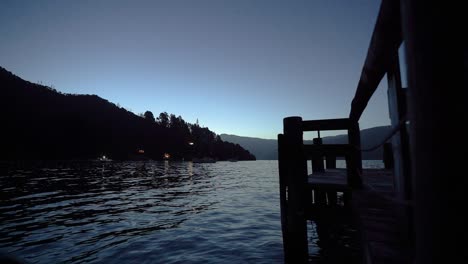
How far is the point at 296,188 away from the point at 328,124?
153cm

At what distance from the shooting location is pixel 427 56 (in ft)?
2.40

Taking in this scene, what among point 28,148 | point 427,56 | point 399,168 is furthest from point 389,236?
point 28,148

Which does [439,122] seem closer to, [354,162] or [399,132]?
[399,132]

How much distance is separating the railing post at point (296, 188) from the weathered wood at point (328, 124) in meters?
0.74

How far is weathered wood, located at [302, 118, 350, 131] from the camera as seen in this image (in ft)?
15.9

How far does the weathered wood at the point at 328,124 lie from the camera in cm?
485

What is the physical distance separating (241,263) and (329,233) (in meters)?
4.84

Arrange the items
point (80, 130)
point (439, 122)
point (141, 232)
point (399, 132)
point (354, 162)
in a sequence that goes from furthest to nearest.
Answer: point (80, 130) → point (141, 232) → point (354, 162) → point (399, 132) → point (439, 122)

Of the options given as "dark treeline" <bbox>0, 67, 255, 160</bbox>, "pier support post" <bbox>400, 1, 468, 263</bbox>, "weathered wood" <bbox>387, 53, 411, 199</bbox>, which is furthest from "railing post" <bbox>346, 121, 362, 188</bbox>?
"dark treeline" <bbox>0, 67, 255, 160</bbox>

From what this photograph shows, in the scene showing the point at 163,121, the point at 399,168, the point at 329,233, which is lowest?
the point at 329,233

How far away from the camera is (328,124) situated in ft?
16.2

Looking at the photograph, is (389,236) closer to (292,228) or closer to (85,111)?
(292,228)

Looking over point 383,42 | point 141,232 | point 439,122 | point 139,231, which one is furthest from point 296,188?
point 139,231

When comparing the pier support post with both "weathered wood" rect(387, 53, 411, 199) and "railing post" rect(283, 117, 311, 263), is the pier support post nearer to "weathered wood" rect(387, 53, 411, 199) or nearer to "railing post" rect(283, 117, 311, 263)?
"weathered wood" rect(387, 53, 411, 199)
